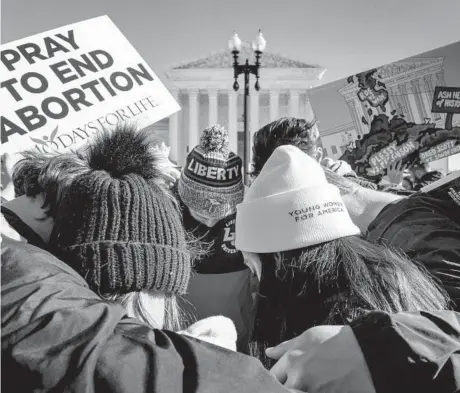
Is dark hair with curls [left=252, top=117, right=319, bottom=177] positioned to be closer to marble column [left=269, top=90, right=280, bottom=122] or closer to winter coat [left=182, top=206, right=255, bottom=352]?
winter coat [left=182, top=206, right=255, bottom=352]

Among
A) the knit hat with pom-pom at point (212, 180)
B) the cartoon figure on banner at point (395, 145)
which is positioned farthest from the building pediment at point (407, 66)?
the knit hat with pom-pom at point (212, 180)

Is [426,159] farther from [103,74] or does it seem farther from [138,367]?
[138,367]

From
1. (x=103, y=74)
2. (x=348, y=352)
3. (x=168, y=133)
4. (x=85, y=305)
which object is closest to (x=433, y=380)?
(x=348, y=352)

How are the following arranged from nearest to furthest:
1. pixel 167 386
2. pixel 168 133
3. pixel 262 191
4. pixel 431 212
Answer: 1. pixel 167 386
2. pixel 262 191
3. pixel 431 212
4. pixel 168 133

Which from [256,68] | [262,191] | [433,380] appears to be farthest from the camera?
[256,68]

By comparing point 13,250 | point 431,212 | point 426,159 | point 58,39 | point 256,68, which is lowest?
point 13,250

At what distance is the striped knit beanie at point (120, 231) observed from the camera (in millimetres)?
1145

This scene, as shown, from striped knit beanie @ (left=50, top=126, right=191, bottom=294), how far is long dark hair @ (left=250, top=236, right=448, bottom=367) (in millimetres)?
269

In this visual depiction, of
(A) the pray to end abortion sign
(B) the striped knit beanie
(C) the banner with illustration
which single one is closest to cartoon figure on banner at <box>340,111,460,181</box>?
(C) the banner with illustration

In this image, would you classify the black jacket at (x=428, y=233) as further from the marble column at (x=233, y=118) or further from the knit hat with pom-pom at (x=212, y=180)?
the marble column at (x=233, y=118)

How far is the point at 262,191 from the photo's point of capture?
4.65ft

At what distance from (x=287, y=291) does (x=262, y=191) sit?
0.31m

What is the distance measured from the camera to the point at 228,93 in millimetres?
45875

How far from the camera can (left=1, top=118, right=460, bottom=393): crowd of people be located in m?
0.77
